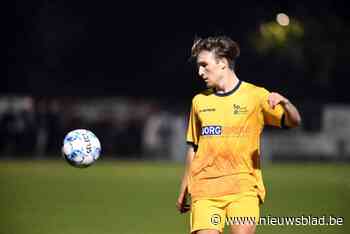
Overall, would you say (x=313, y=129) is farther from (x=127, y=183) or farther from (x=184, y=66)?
(x=127, y=183)

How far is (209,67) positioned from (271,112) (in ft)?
1.80

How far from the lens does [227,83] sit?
686 cm

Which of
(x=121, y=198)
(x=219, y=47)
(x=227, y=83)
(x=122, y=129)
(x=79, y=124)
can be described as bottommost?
(x=121, y=198)

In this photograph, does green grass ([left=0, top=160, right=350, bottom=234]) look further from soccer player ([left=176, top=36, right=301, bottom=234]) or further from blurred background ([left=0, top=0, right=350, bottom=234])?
blurred background ([left=0, top=0, right=350, bottom=234])

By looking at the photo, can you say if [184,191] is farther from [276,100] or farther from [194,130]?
[276,100]

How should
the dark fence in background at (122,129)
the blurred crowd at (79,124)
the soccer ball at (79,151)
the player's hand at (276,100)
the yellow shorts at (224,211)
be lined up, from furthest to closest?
the blurred crowd at (79,124) < the dark fence in background at (122,129) < the soccer ball at (79,151) < the yellow shorts at (224,211) < the player's hand at (276,100)

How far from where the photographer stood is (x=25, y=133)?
3231 cm

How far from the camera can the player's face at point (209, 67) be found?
6758mm

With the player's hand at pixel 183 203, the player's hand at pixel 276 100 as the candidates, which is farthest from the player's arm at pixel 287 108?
the player's hand at pixel 183 203

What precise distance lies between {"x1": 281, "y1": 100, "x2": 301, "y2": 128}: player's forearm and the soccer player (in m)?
0.01

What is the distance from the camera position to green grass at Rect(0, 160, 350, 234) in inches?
488

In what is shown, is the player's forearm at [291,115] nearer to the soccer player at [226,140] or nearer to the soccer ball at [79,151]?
the soccer player at [226,140]

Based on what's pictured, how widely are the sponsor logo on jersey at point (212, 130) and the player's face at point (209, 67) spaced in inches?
12.6

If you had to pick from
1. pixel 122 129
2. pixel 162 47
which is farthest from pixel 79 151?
pixel 162 47
